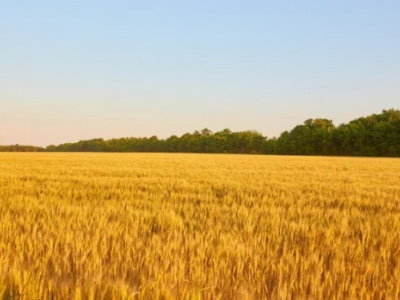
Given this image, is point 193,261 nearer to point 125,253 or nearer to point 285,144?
point 125,253

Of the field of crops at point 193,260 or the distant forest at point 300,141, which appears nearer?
the field of crops at point 193,260

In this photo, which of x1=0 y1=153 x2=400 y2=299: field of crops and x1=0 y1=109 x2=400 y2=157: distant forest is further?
x1=0 y1=109 x2=400 y2=157: distant forest

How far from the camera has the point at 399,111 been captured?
8900cm

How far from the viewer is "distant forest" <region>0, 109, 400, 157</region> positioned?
73.3m

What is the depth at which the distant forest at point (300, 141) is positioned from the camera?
240 feet

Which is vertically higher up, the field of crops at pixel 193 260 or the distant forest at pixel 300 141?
the distant forest at pixel 300 141

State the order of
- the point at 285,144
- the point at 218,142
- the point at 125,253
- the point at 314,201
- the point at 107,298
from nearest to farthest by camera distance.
Result: the point at 107,298 < the point at 125,253 < the point at 314,201 < the point at 285,144 < the point at 218,142

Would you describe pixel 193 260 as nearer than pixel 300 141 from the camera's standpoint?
Yes

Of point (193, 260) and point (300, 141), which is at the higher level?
point (300, 141)

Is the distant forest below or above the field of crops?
above

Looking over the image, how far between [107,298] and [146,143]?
111983mm

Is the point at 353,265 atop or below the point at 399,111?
below

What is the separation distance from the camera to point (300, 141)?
8262 centimetres

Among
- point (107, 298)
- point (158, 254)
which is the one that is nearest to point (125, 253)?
point (158, 254)
